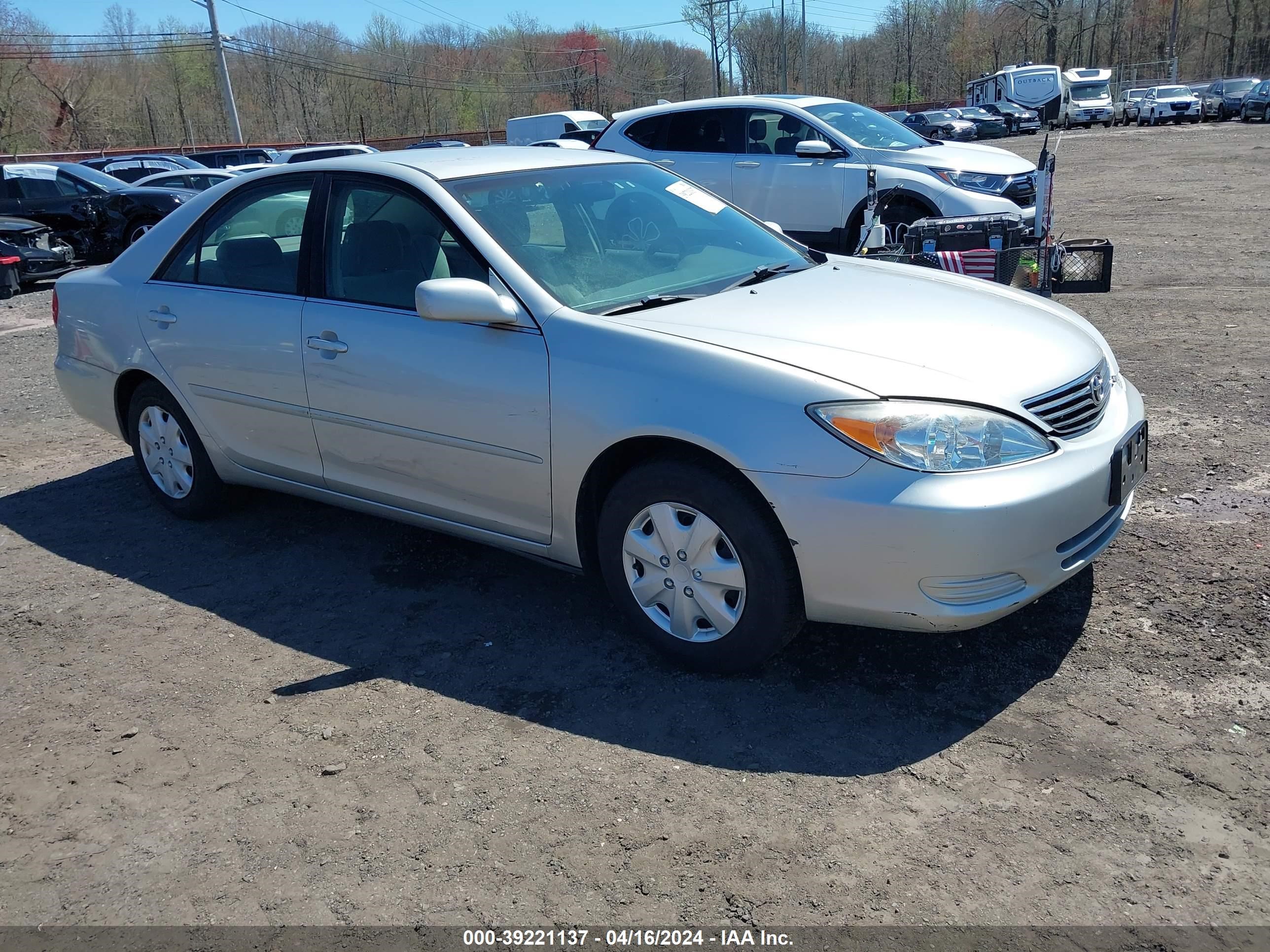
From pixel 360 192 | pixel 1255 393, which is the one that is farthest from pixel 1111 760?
pixel 1255 393

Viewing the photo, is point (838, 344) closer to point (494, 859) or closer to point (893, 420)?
point (893, 420)

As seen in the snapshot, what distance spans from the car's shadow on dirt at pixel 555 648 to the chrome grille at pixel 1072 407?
74cm

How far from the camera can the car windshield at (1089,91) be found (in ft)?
151

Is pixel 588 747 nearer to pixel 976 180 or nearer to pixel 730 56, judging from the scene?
pixel 976 180

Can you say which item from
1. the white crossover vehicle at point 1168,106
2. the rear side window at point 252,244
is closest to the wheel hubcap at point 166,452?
the rear side window at point 252,244

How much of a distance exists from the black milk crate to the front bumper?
4532mm

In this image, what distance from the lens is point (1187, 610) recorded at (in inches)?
142

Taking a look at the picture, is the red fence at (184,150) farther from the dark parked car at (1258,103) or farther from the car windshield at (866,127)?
the dark parked car at (1258,103)

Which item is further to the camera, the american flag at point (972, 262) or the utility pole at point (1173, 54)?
the utility pole at point (1173, 54)

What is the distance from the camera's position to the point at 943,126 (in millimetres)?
41344

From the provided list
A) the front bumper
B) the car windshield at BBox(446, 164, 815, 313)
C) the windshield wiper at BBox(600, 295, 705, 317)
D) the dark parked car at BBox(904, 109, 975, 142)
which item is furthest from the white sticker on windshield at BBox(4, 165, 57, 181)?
the dark parked car at BBox(904, 109, 975, 142)

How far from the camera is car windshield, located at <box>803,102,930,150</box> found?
9.99m

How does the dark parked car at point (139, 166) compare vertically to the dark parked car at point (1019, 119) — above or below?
below

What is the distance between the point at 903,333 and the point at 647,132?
8229 millimetres
